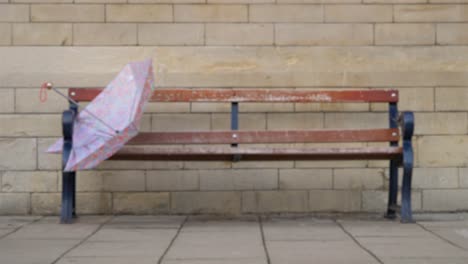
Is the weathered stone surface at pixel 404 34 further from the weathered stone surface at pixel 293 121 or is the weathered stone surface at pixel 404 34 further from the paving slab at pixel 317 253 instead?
the paving slab at pixel 317 253

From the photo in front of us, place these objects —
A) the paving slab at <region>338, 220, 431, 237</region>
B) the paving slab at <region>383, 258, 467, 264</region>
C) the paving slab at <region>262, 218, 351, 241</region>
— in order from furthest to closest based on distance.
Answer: the paving slab at <region>338, 220, 431, 237</region> → the paving slab at <region>262, 218, 351, 241</region> → the paving slab at <region>383, 258, 467, 264</region>

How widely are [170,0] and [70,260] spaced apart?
292 cm

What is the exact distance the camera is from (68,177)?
18.3 feet

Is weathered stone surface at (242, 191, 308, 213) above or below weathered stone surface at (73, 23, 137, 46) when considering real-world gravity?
below

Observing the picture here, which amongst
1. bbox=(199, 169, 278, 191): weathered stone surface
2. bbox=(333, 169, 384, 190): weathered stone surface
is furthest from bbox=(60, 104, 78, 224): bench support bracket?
bbox=(333, 169, 384, 190): weathered stone surface

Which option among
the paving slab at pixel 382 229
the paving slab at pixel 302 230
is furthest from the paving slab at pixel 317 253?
the paving slab at pixel 382 229

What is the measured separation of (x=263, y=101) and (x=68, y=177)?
175 centimetres

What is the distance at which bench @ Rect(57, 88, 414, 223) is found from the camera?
5461 millimetres

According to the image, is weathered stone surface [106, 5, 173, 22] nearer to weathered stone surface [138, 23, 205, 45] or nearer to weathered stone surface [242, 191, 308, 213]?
weathered stone surface [138, 23, 205, 45]

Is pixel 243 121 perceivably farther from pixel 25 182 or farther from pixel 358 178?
pixel 25 182

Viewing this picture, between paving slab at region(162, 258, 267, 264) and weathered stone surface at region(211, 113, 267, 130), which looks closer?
paving slab at region(162, 258, 267, 264)

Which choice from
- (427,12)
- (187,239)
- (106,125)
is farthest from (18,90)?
(427,12)

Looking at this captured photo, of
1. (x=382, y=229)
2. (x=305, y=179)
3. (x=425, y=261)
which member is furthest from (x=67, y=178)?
(x=425, y=261)

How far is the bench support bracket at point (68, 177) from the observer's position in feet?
17.5
